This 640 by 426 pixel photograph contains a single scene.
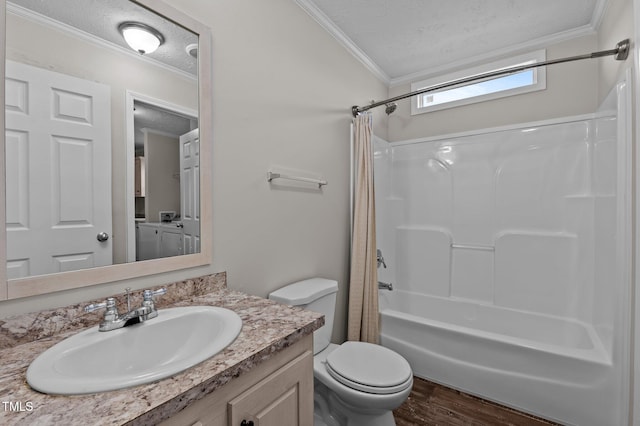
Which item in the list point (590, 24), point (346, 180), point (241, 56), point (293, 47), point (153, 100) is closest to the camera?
point (153, 100)

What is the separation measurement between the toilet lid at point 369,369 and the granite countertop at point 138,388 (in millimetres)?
631

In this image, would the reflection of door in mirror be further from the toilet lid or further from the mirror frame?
the toilet lid

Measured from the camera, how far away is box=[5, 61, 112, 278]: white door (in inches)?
33.1

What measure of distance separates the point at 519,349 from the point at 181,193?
2.10 m

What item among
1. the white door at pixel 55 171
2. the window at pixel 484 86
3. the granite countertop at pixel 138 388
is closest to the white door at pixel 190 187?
the white door at pixel 55 171

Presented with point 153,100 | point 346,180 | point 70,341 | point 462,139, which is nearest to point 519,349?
point 346,180

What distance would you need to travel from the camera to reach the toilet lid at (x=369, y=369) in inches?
55.1

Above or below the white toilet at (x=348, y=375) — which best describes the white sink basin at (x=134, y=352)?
above

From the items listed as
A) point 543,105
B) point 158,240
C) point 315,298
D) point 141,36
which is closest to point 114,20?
point 141,36

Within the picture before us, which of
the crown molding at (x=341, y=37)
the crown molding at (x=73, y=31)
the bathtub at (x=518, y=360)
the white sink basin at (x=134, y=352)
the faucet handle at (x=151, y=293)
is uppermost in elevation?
the crown molding at (x=341, y=37)

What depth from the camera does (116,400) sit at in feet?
1.92

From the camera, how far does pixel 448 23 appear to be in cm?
214

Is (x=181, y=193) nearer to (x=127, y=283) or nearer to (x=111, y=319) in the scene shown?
(x=127, y=283)

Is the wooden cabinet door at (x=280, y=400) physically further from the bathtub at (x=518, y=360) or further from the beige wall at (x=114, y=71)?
the bathtub at (x=518, y=360)
